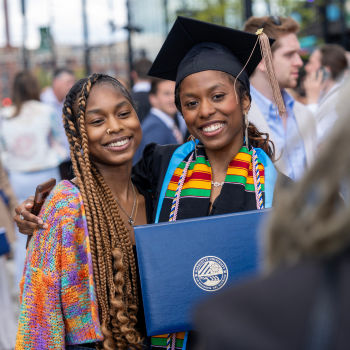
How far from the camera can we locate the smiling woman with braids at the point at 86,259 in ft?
5.35

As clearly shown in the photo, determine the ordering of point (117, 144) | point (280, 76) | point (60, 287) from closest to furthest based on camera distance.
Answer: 1. point (60, 287)
2. point (117, 144)
3. point (280, 76)

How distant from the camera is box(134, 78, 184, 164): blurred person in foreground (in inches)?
174

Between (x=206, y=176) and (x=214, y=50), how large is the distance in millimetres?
607

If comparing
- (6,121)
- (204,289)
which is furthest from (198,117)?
(6,121)

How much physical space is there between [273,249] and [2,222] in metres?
3.01

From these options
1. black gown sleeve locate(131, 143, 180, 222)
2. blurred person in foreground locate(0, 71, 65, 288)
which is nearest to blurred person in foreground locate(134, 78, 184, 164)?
blurred person in foreground locate(0, 71, 65, 288)

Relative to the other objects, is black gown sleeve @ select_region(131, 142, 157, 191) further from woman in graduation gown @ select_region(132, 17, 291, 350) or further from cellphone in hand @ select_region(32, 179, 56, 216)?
cellphone in hand @ select_region(32, 179, 56, 216)

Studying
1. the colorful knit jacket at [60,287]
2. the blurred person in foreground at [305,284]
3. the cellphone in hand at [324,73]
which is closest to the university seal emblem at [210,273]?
the colorful knit jacket at [60,287]

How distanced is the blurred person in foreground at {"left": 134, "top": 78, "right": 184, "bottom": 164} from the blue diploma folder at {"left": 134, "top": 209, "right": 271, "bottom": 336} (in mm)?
2733

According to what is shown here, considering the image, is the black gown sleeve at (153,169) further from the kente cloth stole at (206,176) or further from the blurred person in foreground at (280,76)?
the blurred person in foreground at (280,76)

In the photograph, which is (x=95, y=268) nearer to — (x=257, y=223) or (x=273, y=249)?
(x=257, y=223)

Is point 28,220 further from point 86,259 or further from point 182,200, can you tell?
point 182,200

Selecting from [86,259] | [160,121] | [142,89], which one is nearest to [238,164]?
[86,259]

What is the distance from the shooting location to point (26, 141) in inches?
183
